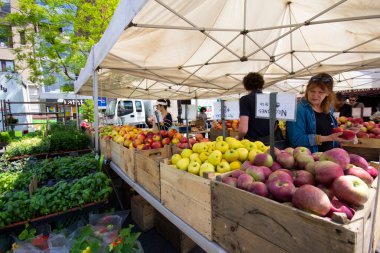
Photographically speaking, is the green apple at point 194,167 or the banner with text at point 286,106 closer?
the banner with text at point 286,106

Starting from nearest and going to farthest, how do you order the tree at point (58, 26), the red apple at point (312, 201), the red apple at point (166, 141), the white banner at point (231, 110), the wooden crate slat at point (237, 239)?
the red apple at point (312, 201) → the wooden crate slat at point (237, 239) → the white banner at point (231, 110) → the red apple at point (166, 141) → the tree at point (58, 26)

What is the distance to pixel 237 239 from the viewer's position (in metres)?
1.25

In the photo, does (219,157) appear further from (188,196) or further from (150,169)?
(150,169)

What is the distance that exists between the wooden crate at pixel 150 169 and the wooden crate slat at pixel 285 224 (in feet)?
2.81

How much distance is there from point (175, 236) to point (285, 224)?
2032mm

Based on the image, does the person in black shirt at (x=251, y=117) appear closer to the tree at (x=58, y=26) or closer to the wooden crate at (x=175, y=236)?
the wooden crate at (x=175, y=236)

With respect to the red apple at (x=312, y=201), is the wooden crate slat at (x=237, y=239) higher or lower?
lower

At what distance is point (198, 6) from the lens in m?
2.73

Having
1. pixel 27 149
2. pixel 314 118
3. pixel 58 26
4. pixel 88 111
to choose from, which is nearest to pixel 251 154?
pixel 314 118

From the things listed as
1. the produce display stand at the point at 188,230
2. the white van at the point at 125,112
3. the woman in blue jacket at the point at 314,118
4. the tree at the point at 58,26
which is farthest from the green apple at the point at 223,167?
the white van at the point at 125,112

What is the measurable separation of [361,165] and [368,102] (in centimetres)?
1336

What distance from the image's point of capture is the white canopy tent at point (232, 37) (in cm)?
260

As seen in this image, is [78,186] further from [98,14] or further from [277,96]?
[98,14]

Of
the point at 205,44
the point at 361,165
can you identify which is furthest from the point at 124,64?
the point at 361,165
